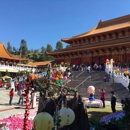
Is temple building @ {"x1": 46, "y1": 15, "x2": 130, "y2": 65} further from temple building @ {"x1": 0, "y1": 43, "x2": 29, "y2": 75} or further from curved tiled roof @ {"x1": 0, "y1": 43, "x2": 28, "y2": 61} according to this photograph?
curved tiled roof @ {"x1": 0, "y1": 43, "x2": 28, "y2": 61}

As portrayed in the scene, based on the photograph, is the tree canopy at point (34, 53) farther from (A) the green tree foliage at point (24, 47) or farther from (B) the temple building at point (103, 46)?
(B) the temple building at point (103, 46)

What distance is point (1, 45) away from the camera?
39.2 meters

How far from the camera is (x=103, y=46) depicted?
2555 cm

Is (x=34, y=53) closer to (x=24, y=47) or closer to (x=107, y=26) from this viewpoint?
(x=24, y=47)

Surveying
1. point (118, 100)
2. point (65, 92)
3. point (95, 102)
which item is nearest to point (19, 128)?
point (65, 92)

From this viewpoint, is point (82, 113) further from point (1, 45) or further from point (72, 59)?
point (1, 45)

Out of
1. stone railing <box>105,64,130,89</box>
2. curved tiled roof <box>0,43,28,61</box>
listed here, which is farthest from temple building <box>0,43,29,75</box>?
stone railing <box>105,64,130,89</box>

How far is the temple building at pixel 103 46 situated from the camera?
24831 mm

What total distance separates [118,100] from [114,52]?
1396 cm

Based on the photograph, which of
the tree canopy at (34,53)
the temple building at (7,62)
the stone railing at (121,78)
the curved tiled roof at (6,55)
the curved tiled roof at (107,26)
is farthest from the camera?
the tree canopy at (34,53)

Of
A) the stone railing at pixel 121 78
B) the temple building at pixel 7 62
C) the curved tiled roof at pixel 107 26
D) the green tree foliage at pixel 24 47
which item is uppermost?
the green tree foliage at pixel 24 47

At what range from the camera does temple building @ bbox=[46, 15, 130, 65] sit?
2483 cm

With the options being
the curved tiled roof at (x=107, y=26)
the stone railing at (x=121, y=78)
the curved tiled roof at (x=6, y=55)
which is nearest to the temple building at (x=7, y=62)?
the curved tiled roof at (x=6, y=55)

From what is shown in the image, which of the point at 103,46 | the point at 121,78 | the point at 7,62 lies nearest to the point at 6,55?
the point at 7,62
